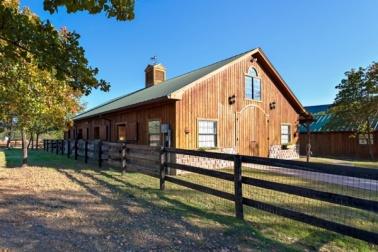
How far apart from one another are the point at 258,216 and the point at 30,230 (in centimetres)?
402

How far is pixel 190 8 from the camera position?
42.9 ft

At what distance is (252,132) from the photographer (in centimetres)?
1535

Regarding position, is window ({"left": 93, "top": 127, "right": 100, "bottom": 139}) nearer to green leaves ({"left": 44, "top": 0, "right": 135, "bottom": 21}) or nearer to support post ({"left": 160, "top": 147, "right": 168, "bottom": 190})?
support post ({"left": 160, "top": 147, "right": 168, "bottom": 190})

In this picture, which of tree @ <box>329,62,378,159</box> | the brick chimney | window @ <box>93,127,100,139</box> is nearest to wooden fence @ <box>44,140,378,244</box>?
window @ <box>93,127,100,139</box>

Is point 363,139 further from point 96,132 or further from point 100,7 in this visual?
point 100,7

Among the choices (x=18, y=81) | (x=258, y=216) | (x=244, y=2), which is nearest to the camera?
(x=258, y=216)

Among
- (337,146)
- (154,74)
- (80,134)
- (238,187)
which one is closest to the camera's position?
(238,187)

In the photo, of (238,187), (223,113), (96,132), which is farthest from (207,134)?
(96,132)

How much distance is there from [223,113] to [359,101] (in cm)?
1405

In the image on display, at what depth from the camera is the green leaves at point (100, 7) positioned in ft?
14.3

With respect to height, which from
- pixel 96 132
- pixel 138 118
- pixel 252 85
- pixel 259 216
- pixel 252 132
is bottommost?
pixel 259 216

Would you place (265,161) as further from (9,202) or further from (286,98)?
(286,98)

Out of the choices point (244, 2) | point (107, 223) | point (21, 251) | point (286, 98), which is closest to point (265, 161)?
point (107, 223)

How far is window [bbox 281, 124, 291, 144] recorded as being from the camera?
17391mm
